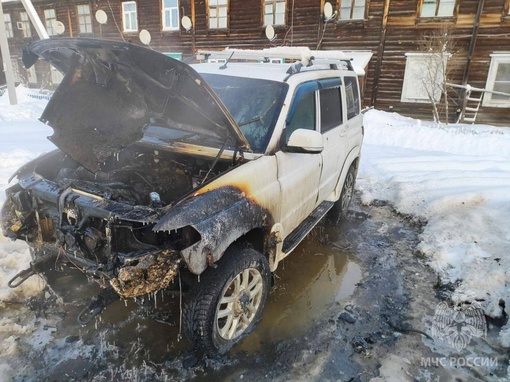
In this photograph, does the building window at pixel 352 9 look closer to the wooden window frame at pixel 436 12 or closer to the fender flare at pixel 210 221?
the wooden window frame at pixel 436 12

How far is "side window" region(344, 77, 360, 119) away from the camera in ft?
16.0

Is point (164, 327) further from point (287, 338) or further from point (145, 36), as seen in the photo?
point (145, 36)

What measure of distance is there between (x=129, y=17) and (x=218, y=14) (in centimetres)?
628

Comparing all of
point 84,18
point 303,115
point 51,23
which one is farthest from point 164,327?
point 51,23

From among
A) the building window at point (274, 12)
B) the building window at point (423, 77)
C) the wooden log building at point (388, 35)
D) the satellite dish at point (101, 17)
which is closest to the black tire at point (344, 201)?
the wooden log building at point (388, 35)

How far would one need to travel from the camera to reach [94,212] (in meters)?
2.39

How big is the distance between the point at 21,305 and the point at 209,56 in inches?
139

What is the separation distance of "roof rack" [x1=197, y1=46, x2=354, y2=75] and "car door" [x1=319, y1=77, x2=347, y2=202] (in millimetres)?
286

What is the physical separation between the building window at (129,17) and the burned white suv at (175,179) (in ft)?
66.0

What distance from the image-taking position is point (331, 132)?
420cm

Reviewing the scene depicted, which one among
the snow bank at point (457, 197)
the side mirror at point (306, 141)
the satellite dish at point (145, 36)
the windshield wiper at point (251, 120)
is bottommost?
the snow bank at point (457, 197)

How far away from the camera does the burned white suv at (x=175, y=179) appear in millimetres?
2373

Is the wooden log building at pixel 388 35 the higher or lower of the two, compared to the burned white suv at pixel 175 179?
higher

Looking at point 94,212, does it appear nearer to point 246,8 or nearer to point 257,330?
point 257,330
